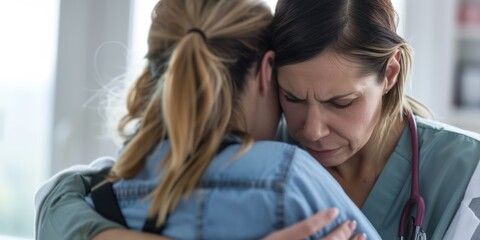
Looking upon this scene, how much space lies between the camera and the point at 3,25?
99.9 inches

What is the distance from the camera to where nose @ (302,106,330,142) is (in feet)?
4.80

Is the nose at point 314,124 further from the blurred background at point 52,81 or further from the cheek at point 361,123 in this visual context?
the blurred background at point 52,81

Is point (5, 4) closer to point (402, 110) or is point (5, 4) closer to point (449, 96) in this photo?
point (402, 110)

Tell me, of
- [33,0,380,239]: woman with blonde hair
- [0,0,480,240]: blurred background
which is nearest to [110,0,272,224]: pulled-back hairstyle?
[33,0,380,239]: woman with blonde hair

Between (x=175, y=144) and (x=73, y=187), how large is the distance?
37cm

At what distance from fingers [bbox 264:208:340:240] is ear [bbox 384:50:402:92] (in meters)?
0.56

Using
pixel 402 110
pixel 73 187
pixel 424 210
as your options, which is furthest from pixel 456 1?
pixel 73 187

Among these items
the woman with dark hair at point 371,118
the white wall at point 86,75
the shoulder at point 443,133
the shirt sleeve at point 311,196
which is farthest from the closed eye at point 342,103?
the white wall at point 86,75

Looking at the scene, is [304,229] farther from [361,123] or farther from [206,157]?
[361,123]

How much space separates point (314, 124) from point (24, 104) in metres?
1.49

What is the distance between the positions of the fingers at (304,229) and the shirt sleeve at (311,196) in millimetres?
17

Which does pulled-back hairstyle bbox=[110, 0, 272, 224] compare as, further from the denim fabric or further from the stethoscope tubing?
the stethoscope tubing

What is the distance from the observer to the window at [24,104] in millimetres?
2555

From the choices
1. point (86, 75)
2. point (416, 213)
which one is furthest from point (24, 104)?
point (416, 213)
